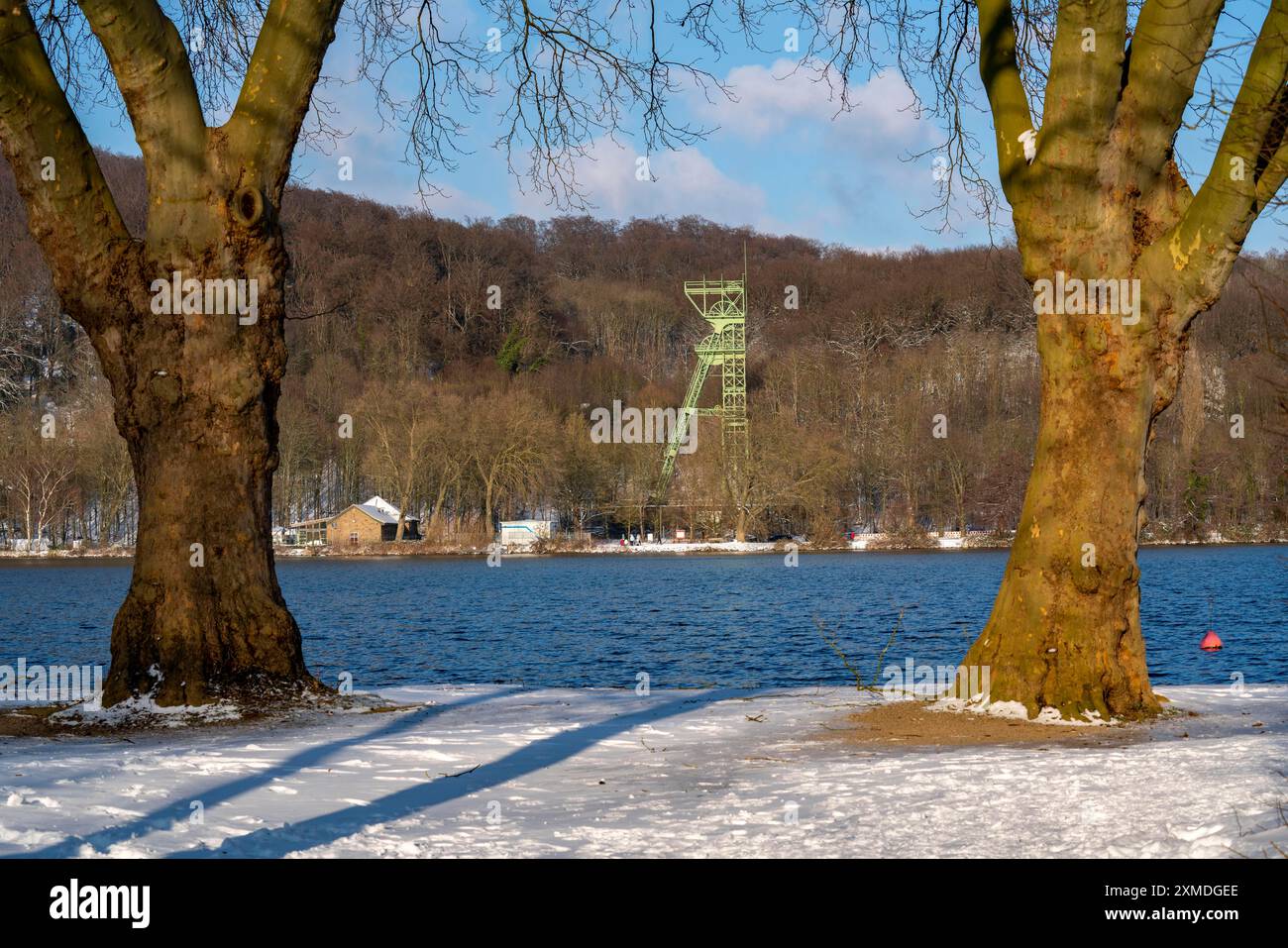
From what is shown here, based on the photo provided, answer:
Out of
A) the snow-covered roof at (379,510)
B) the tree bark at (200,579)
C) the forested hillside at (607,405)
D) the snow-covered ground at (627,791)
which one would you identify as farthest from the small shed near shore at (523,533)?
the snow-covered ground at (627,791)

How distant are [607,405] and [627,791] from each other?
10523cm

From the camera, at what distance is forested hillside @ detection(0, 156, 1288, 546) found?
3201 inches

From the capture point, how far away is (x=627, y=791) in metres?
7.05

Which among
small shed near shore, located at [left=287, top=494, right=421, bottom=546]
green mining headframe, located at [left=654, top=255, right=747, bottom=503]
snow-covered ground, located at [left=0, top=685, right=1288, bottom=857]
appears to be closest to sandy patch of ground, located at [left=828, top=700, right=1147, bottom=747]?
snow-covered ground, located at [left=0, top=685, right=1288, bottom=857]

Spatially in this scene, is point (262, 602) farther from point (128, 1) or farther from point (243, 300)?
point (128, 1)

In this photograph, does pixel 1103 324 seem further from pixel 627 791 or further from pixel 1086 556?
pixel 627 791

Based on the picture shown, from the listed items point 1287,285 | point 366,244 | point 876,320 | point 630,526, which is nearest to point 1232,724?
point 1287,285

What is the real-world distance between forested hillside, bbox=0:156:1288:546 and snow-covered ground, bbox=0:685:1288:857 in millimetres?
52876

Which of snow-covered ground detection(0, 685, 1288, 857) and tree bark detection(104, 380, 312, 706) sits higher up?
tree bark detection(104, 380, 312, 706)

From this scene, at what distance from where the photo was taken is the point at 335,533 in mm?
91312

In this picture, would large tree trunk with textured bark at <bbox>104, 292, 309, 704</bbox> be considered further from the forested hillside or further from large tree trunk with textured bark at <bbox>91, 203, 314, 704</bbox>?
the forested hillside

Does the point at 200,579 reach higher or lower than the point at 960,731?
higher

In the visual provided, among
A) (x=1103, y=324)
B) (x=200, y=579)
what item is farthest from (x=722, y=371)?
(x=200, y=579)

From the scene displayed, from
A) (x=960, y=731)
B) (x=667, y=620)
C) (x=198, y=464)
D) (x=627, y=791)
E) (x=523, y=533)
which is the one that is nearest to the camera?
(x=627, y=791)
